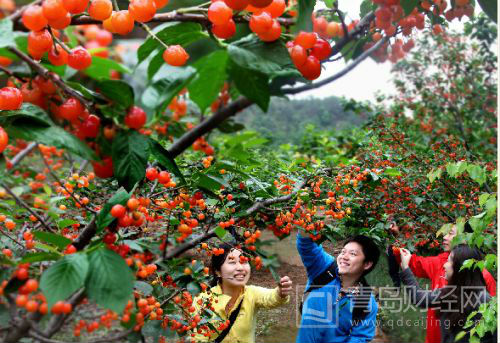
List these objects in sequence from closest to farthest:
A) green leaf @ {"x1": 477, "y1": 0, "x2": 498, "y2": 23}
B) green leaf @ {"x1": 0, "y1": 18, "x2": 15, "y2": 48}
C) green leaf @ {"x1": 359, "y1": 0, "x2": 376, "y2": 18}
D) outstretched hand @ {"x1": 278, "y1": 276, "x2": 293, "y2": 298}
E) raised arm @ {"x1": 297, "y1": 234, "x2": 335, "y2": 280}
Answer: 1. green leaf @ {"x1": 0, "y1": 18, "x2": 15, "y2": 48}
2. green leaf @ {"x1": 477, "y1": 0, "x2": 498, "y2": 23}
3. green leaf @ {"x1": 359, "y1": 0, "x2": 376, "y2": 18}
4. outstretched hand @ {"x1": 278, "y1": 276, "x2": 293, "y2": 298}
5. raised arm @ {"x1": 297, "y1": 234, "x2": 335, "y2": 280}

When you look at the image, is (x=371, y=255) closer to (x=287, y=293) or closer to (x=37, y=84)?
(x=287, y=293)

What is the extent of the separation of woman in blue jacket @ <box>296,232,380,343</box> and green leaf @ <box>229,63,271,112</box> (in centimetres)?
90

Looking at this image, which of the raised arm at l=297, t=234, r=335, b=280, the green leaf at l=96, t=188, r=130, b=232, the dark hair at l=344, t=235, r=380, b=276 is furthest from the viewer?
the dark hair at l=344, t=235, r=380, b=276

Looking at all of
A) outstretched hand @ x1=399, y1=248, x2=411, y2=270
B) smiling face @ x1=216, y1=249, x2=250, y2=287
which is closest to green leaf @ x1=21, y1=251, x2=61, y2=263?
smiling face @ x1=216, y1=249, x2=250, y2=287

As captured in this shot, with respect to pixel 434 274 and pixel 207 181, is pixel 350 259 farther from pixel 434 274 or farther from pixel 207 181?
pixel 207 181

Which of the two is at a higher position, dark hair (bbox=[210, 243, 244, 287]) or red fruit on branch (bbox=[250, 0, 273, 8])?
red fruit on branch (bbox=[250, 0, 273, 8])

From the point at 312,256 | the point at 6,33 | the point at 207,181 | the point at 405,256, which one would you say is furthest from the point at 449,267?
the point at 6,33

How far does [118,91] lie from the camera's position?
0.40 m

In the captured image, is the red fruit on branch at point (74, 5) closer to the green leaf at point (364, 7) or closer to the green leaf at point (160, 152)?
the green leaf at point (160, 152)

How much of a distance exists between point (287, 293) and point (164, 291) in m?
0.39

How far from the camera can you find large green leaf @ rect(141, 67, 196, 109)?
382 mm

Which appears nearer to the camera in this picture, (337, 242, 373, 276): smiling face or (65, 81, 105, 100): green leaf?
(65, 81, 105, 100): green leaf

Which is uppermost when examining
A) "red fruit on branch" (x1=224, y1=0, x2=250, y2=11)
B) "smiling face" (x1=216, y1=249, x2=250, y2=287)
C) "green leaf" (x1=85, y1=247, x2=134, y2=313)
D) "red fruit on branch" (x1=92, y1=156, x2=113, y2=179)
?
"red fruit on branch" (x1=224, y1=0, x2=250, y2=11)

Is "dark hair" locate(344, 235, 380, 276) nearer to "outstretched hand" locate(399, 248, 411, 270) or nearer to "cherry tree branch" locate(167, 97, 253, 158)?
"outstretched hand" locate(399, 248, 411, 270)
